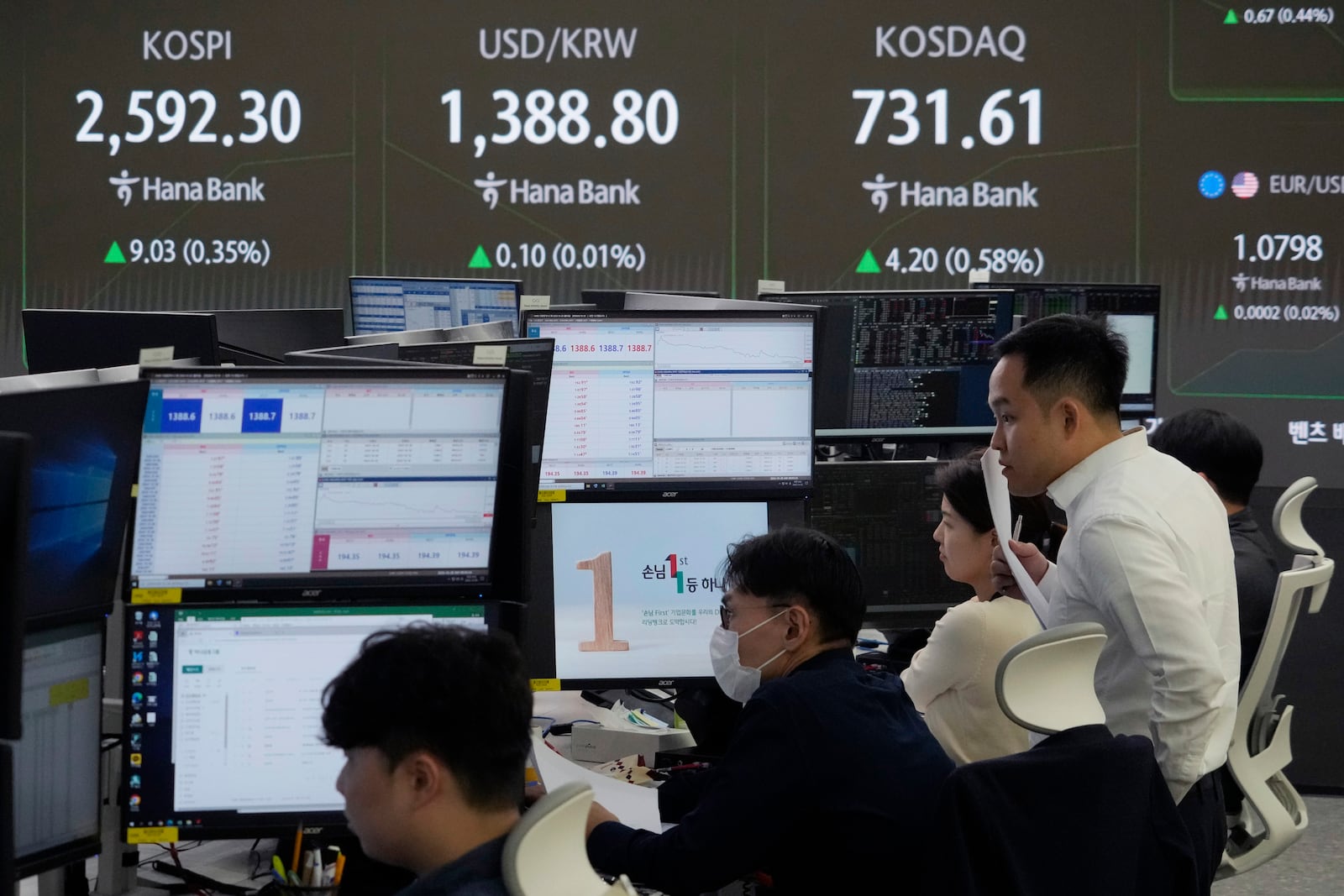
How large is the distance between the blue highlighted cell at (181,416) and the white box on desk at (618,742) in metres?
1.11

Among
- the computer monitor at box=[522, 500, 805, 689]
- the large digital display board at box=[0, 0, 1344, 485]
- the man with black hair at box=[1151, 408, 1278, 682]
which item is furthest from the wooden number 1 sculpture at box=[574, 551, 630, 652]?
the large digital display board at box=[0, 0, 1344, 485]

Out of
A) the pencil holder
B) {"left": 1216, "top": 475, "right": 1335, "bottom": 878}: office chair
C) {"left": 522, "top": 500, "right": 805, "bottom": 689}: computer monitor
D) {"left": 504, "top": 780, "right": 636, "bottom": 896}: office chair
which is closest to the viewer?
{"left": 504, "top": 780, "right": 636, "bottom": 896}: office chair

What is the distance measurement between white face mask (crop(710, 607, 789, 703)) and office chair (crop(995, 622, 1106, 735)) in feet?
2.80

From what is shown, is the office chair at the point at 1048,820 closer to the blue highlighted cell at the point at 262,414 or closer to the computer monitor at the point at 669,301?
the blue highlighted cell at the point at 262,414

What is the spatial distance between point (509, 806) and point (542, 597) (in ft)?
4.10

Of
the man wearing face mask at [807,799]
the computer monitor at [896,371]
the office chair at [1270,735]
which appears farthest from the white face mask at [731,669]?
the computer monitor at [896,371]

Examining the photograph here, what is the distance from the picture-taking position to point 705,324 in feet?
9.02

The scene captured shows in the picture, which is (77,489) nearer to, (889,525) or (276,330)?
(889,525)

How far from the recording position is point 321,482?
194 centimetres

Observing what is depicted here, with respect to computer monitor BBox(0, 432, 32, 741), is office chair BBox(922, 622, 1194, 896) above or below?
below

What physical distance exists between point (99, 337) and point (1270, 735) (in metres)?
2.96

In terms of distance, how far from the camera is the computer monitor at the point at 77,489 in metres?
1.70

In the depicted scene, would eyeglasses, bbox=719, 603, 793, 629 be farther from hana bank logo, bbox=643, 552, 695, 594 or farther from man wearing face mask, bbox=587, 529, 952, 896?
hana bank logo, bbox=643, 552, 695, 594

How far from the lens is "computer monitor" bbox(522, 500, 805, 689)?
8.66ft
